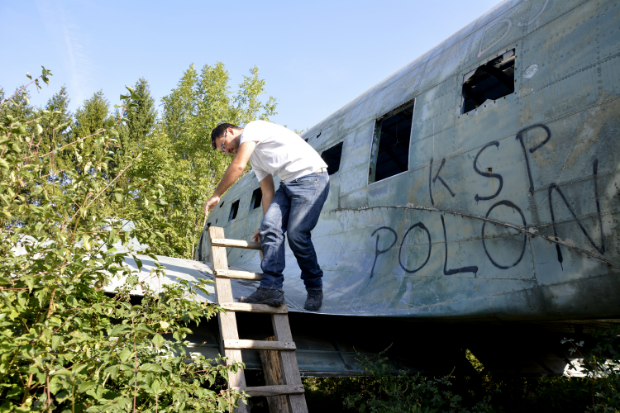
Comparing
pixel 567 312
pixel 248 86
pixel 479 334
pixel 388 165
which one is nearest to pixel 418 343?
pixel 479 334

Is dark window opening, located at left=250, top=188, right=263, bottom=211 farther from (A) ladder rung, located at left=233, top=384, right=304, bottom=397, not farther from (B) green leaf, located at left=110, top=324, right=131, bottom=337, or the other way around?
(B) green leaf, located at left=110, top=324, right=131, bottom=337

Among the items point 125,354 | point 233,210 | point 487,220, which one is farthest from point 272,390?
point 233,210

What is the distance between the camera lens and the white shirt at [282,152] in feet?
15.5

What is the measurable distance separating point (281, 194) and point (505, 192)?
225cm

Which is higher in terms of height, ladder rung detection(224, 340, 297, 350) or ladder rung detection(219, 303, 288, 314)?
ladder rung detection(219, 303, 288, 314)

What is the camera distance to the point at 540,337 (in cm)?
593

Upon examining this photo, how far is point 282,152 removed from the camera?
4766 mm

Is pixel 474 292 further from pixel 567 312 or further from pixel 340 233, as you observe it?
pixel 340 233

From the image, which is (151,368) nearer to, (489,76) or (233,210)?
(489,76)

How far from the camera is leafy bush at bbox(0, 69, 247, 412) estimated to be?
2.49 meters

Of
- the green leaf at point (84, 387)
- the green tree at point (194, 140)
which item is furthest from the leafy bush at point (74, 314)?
the green tree at point (194, 140)

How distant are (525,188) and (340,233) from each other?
2617 millimetres

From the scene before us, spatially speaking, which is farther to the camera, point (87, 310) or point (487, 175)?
point (487, 175)

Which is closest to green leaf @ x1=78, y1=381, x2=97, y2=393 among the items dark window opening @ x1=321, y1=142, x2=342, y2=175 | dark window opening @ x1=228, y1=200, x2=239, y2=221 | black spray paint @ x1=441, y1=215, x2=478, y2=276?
black spray paint @ x1=441, y1=215, x2=478, y2=276
